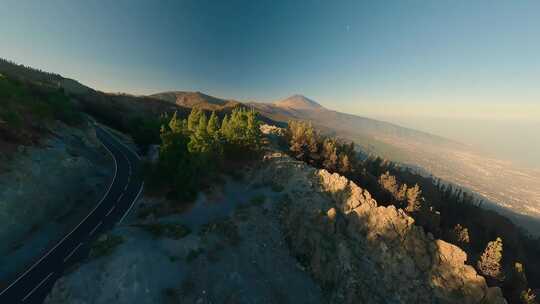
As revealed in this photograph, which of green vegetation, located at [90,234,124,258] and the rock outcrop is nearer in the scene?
green vegetation, located at [90,234,124,258]

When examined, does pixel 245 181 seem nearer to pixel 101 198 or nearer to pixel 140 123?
pixel 101 198

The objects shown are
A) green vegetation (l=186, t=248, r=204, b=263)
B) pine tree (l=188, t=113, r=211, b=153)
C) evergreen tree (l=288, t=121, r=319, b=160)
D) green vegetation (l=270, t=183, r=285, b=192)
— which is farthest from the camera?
evergreen tree (l=288, t=121, r=319, b=160)

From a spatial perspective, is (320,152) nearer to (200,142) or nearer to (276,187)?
(276,187)

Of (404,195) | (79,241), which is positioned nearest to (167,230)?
(79,241)

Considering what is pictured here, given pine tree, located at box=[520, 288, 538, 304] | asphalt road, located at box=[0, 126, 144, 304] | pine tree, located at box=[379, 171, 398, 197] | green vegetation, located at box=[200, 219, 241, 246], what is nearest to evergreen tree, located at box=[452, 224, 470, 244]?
pine tree, located at box=[520, 288, 538, 304]

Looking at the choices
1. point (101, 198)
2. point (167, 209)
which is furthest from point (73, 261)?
point (101, 198)

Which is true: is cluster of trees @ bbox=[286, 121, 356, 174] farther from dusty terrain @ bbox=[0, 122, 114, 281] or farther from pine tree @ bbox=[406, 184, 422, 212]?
dusty terrain @ bbox=[0, 122, 114, 281]

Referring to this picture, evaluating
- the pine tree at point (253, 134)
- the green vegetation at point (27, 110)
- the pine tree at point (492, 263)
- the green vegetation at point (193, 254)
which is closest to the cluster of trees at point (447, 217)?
the pine tree at point (492, 263)
